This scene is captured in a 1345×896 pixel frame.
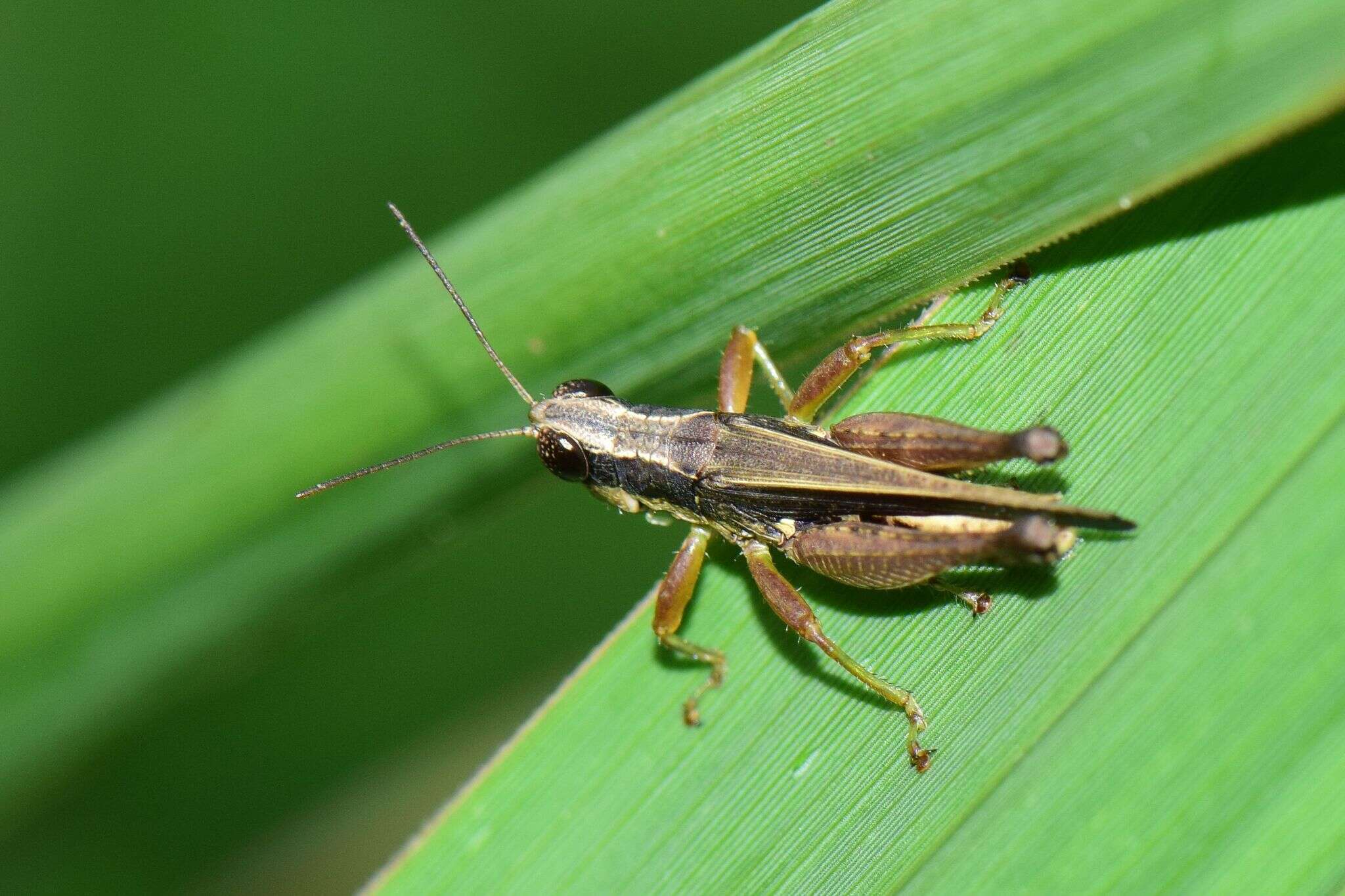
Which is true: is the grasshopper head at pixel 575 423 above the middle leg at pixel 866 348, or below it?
above

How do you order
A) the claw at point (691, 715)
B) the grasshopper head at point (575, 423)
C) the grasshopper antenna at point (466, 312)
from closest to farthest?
the claw at point (691, 715), the grasshopper antenna at point (466, 312), the grasshopper head at point (575, 423)

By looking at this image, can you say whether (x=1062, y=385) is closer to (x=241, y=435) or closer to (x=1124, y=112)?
(x=1124, y=112)

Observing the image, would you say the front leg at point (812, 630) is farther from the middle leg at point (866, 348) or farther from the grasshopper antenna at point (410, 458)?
the grasshopper antenna at point (410, 458)

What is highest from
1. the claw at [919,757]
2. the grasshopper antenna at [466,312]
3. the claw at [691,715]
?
the grasshopper antenna at [466,312]

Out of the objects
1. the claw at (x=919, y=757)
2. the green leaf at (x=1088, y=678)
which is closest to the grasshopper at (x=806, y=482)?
the claw at (x=919, y=757)

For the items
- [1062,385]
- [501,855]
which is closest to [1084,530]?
[1062,385]

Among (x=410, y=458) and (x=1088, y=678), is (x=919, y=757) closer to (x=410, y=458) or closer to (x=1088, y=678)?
(x=1088, y=678)
